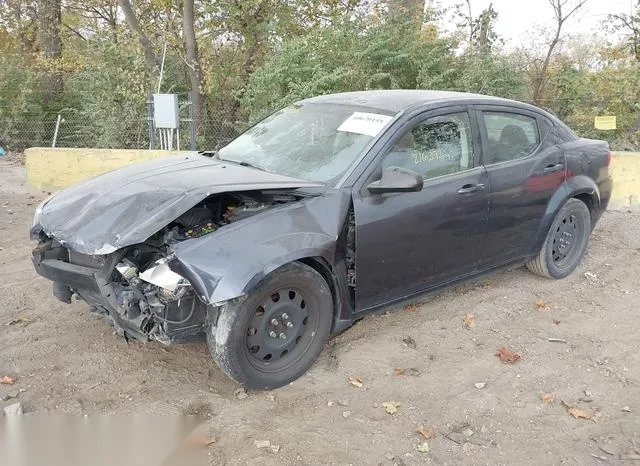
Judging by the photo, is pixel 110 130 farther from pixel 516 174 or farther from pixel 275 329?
pixel 275 329

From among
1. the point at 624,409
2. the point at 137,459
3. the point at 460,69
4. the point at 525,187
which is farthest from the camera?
the point at 460,69

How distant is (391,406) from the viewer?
344 centimetres

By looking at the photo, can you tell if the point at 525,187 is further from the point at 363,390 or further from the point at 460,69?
the point at 460,69

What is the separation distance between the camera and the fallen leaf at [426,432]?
10.4ft

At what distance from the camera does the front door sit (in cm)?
383

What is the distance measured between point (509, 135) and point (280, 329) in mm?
2519

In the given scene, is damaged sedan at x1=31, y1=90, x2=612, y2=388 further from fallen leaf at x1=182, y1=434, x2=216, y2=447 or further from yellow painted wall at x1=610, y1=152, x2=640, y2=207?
yellow painted wall at x1=610, y1=152, x2=640, y2=207

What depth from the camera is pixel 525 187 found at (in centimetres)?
475

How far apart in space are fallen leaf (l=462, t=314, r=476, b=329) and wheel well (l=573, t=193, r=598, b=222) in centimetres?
162

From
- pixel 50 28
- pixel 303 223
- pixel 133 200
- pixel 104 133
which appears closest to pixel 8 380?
pixel 133 200

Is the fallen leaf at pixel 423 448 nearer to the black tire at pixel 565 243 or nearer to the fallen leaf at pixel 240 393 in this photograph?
the fallen leaf at pixel 240 393

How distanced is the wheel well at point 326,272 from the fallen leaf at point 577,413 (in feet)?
4.83

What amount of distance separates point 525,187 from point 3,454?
394cm

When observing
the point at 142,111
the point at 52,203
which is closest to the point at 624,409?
the point at 52,203
